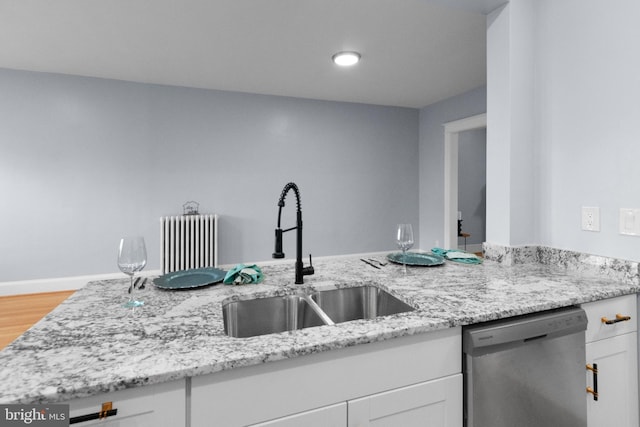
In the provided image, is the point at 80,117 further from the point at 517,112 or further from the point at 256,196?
the point at 517,112

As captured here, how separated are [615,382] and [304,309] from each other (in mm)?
1225

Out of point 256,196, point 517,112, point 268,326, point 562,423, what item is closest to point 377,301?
point 268,326

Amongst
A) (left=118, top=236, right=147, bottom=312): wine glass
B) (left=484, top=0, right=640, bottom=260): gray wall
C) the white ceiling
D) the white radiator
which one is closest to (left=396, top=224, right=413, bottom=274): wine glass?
(left=484, top=0, right=640, bottom=260): gray wall

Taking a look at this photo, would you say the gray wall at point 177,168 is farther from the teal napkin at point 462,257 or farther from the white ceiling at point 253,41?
the teal napkin at point 462,257

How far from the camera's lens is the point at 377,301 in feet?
4.43

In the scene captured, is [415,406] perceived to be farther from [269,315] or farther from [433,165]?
[433,165]

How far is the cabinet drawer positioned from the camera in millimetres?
1179

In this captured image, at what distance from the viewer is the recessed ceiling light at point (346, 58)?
9.85 feet

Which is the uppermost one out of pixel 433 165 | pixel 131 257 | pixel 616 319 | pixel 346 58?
pixel 346 58

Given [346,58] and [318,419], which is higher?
[346,58]

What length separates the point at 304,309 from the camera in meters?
1.29

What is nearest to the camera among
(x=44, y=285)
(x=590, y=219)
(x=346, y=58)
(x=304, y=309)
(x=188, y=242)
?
(x=304, y=309)
